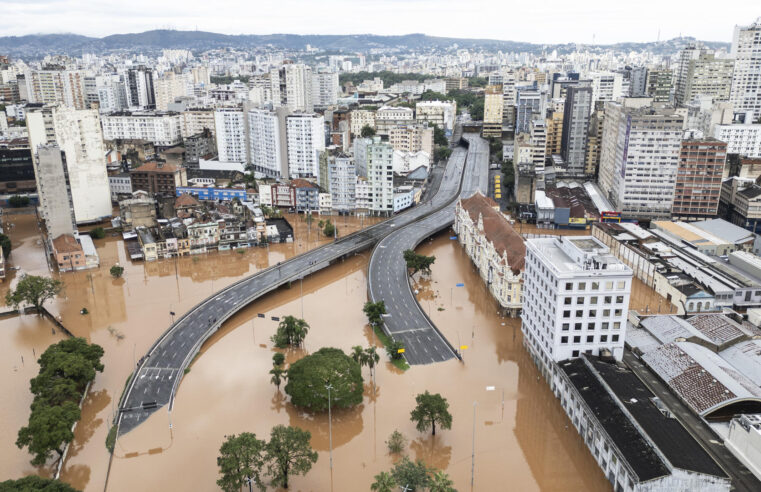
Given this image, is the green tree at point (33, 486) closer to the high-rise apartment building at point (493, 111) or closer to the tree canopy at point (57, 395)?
the tree canopy at point (57, 395)

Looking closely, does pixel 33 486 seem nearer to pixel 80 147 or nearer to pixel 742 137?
pixel 80 147

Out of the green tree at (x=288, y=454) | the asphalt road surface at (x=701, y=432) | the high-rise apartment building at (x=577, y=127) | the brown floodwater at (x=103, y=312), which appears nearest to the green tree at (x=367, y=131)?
the high-rise apartment building at (x=577, y=127)

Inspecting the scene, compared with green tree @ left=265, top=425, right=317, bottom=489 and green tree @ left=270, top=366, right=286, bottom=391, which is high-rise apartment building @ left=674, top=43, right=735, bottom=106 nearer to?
green tree @ left=270, top=366, right=286, bottom=391

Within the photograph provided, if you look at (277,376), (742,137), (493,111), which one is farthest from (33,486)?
(493,111)

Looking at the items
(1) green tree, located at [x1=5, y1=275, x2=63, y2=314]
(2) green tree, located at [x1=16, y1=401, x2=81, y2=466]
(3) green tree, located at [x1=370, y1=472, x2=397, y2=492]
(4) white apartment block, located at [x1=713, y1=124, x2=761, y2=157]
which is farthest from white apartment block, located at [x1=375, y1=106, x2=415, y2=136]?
(3) green tree, located at [x1=370, y1=472, x2=397, y2=492]

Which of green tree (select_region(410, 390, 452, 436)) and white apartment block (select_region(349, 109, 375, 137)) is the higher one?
white apartment block (select_region(349, 109, 375, 137))

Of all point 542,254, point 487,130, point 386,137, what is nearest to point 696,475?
point 542,254

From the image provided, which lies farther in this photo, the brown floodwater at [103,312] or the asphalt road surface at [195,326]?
the asphalt road surface at [195,326]
